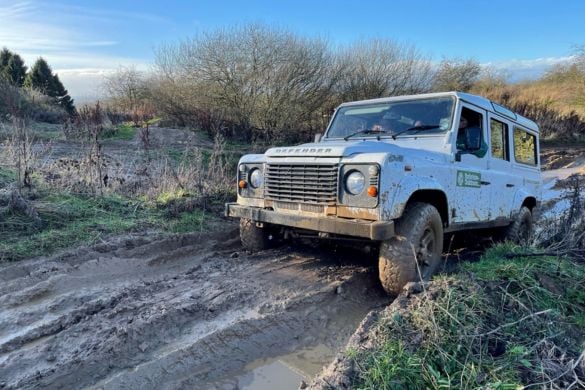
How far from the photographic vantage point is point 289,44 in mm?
16750

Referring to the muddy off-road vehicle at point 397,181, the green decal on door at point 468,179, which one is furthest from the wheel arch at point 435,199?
the green decal on door at point 468,179

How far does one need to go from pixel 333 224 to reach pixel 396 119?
6.39ft

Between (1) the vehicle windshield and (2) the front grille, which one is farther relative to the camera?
(1) the vehicle windshield

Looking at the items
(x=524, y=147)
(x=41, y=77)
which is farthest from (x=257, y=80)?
(x=41, y=77)

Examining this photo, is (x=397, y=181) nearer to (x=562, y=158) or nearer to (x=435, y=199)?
(x=435, y=199)

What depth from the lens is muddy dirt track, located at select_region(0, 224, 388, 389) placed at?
2.80m

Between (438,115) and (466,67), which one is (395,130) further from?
(466,67)

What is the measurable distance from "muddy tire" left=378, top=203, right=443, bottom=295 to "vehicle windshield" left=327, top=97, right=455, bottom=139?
1163 millimetres

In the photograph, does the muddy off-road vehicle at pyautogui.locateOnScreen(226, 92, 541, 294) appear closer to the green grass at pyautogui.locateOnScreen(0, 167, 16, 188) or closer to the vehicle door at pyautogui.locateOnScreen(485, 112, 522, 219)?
the vehicle door at pyautogui.locateOnScreen(485, 112, 522, 219)

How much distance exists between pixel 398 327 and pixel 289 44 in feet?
50.6

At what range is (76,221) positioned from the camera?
600 cm

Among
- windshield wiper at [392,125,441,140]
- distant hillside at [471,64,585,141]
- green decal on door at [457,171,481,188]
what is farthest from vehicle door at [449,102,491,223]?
distant hillside at [471,64,585,141]

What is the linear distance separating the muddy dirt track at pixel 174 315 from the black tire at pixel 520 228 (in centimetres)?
236

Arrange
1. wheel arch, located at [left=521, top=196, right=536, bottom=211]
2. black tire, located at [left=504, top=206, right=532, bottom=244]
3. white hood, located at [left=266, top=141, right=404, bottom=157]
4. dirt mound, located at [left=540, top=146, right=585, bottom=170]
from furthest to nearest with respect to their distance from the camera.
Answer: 1. dirt mound, located at [left=540, top=146, right=585, bottom=170]
2. wheel arch, located at [left=521, top=196, right=536, bottom=211]
3. black tire, located at [left=504, top=206, right=532, bottom=244]
4. white hood, located at [left=266, top=141, right=404, bottom=157]
